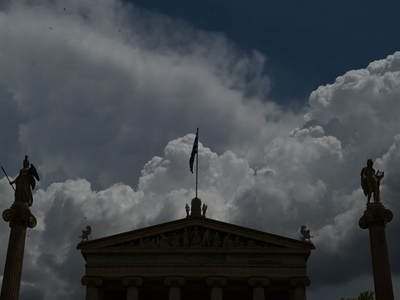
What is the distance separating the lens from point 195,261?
46.6 metres

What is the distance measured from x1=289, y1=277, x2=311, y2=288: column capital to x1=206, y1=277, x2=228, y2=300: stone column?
553 centimetres

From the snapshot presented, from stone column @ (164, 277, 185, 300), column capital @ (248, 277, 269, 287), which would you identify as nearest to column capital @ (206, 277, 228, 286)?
column capital @ (248, 277, 269, 287)

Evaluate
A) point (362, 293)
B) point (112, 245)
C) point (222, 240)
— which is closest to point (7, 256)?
point (112, 245)

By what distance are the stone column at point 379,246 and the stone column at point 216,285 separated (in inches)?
575

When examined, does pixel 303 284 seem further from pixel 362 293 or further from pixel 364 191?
pixel 362 293

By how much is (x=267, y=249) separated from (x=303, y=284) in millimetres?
4125

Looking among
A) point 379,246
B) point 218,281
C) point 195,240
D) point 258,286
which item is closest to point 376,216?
point 379,246

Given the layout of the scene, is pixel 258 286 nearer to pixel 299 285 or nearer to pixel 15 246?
pixel 299 285

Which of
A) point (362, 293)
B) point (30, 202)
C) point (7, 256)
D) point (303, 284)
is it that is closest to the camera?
point (7, 256)

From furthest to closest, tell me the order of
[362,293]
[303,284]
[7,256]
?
1. [362,293]
2. [303,284]
3. [7,256]

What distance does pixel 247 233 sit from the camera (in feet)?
156

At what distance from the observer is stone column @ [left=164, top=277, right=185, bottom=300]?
45.7 metres

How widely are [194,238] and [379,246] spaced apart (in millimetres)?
17407

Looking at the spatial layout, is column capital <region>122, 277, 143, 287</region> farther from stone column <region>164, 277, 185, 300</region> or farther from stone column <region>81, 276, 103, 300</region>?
stone column <region>164, 277, 185, 300</region>
